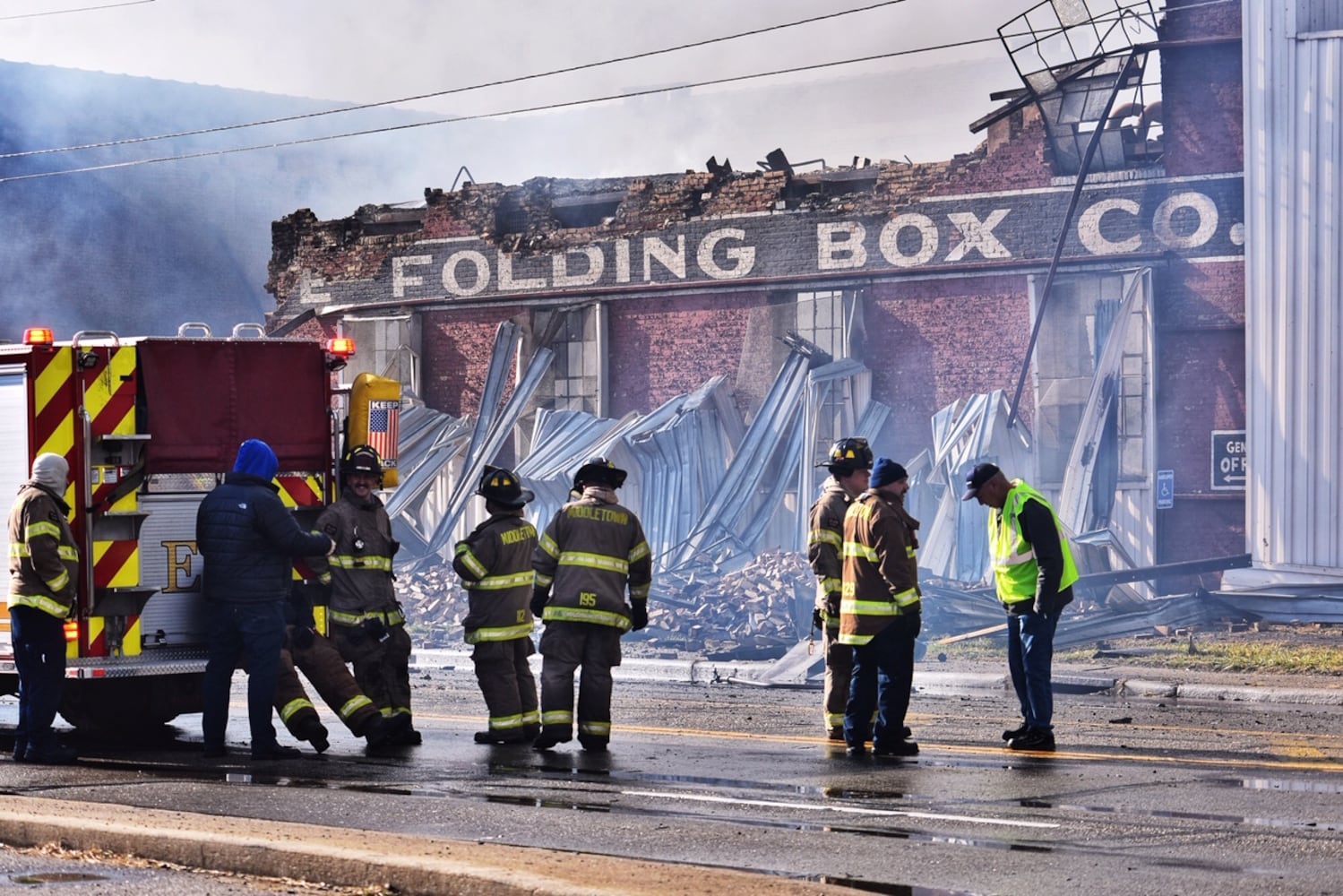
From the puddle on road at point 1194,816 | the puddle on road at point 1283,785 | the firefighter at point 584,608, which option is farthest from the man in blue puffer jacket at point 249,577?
the puddle on road at point 1283,785

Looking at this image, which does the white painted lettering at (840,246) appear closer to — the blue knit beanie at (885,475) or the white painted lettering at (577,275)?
the white painted lettering at (577,275)

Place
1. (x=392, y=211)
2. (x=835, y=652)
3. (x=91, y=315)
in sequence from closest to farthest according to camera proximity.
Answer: (x=835, y=652) < (x=392, y=211) < (x=91, y=315)

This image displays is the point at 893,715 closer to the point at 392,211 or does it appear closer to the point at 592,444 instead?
the point at 592,444

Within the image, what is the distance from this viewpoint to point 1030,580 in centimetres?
978

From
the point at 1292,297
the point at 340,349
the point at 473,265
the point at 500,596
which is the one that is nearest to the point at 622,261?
the point at 473,265

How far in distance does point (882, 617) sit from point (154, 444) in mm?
4292

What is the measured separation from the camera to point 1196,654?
15133 millimetres

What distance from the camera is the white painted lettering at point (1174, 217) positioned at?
2155cm

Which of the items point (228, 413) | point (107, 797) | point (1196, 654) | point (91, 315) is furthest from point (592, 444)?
point (91, 315)

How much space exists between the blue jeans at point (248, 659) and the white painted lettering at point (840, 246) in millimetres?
14995

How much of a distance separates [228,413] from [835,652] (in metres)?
3.90

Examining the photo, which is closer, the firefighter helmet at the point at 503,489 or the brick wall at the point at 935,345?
the firefighter helmet at the point at 503,489

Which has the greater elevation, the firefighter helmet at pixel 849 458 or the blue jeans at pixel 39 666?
the firefighter helmet at pixel 849 458

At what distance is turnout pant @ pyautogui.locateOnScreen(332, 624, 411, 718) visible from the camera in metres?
10.2
